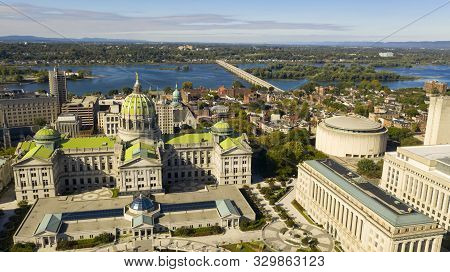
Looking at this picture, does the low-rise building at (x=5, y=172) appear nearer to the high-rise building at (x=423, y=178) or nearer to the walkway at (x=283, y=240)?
the walkway at (x=283, y=240)

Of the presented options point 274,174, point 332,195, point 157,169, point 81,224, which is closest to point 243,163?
point 274,174

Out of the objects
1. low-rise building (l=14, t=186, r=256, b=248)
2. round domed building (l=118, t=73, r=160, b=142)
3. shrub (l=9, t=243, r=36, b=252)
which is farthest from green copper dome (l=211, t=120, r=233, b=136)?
shrub (l=9, t=243, r=36, b=252)

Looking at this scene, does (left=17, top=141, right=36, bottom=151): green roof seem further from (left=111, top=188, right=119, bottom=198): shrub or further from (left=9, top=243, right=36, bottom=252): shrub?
(left=9, top=243, right=36, bottom=252): shrub

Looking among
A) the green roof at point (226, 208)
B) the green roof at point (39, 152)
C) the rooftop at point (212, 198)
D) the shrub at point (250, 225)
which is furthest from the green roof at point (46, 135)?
the shrub at point (250, 225)

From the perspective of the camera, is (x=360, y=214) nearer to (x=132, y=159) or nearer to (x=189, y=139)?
(x=132, y=159)

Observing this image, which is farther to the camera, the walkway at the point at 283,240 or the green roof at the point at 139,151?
the green roof at the point at 139,151

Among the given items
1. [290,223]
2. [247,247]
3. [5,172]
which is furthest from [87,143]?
[290,223]
